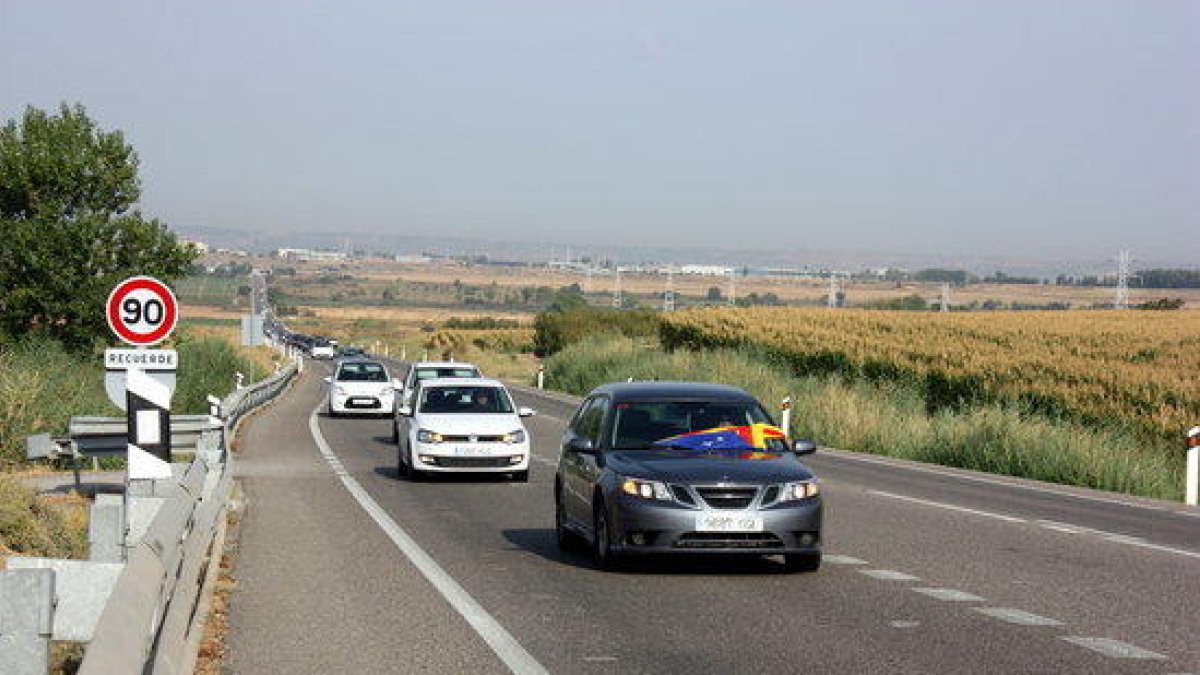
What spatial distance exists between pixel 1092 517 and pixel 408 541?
8.62 meters

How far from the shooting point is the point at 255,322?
73.7 metres

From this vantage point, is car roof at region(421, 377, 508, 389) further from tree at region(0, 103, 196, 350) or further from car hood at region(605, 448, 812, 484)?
tree at region(0, 103, 196, 350)

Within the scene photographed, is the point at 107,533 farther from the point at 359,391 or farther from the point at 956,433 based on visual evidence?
the point at 359,391

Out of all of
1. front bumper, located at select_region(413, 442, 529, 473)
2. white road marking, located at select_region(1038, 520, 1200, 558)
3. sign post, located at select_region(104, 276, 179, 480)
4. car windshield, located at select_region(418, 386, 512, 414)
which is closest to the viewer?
sign post, located at select_region(104, 276, 179, 480)

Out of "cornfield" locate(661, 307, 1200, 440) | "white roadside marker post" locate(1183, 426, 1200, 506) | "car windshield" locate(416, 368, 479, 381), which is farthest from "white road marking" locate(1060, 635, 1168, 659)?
"car windshield" locate(416, 368, 479, 381)

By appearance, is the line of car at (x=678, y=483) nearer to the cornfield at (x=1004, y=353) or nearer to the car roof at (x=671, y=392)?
the car roof at (x=671, y=392)

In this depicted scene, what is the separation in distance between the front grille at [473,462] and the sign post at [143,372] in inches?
311

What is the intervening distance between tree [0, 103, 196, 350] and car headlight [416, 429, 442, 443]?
2202 centimetres

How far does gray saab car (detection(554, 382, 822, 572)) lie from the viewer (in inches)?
573

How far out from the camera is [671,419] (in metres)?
16.0

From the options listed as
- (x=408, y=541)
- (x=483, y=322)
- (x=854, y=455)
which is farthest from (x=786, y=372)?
(x=483, y=322)

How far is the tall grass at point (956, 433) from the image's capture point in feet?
97.1

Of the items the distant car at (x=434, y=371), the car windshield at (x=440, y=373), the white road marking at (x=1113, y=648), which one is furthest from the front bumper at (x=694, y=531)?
the car windshield at (x=440, y=373)

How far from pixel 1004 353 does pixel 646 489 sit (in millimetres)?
33594
